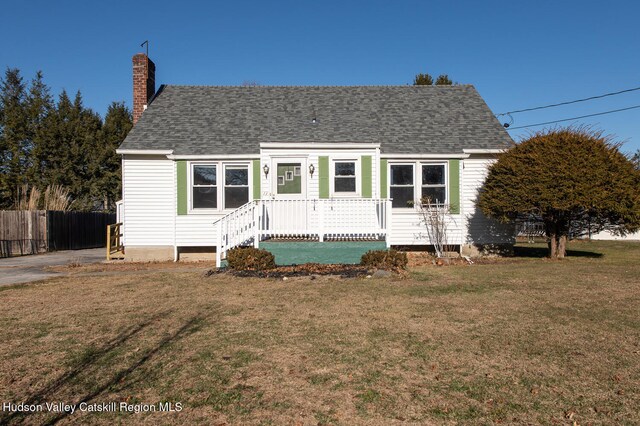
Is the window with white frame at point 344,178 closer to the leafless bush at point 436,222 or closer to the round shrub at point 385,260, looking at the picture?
the leafless bush at point 436,222

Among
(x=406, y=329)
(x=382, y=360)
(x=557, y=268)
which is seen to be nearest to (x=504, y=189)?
(x=557, y=268)

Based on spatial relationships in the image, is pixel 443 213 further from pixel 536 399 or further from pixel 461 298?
pixel 536 399

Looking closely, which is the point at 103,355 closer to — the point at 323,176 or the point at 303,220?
the point at 303,220

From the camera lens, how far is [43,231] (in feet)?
71.9

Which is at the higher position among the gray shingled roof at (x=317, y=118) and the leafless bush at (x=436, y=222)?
the gray shingled roof at (x=317, y=118)

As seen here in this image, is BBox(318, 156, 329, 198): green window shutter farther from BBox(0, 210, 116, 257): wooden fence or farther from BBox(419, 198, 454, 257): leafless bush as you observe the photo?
BBox(0, 210, 116, 257): wooden fence

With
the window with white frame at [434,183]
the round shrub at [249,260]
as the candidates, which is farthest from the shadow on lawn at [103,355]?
the window with white frame at [434,183]

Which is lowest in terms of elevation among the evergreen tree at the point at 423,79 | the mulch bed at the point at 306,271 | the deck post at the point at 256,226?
the mulch bed at the point at 306,271

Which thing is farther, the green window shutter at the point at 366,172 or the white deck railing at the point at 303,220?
the green window shutter at the point at 366,172

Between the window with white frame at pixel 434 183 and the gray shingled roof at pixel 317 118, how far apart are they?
60cm

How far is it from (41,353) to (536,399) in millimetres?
5138

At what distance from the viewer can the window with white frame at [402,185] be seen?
1531 cm

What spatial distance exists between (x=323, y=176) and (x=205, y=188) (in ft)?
12.6

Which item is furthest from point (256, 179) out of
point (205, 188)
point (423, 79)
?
point (423, 79)
